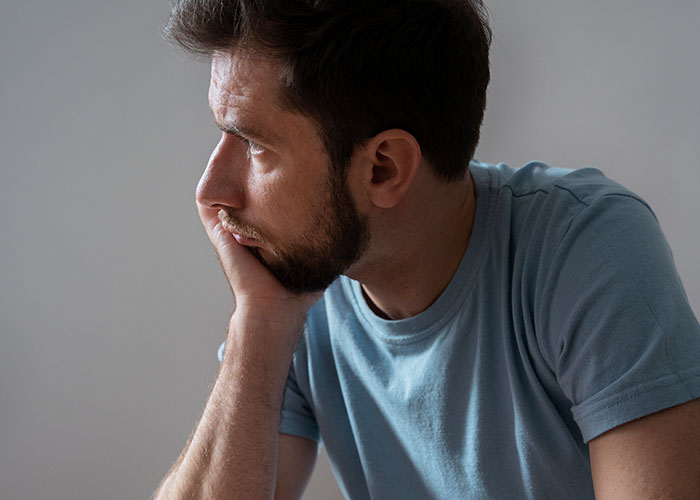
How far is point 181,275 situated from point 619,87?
1095 mm

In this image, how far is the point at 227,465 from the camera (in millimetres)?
1143

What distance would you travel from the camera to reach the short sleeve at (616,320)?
84cm

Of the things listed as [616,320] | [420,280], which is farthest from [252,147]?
[616,320]

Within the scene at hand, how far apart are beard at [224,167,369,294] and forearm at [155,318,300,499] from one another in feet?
0.33

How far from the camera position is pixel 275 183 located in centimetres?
108

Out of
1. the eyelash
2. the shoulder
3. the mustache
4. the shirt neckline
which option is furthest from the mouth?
the shoulder

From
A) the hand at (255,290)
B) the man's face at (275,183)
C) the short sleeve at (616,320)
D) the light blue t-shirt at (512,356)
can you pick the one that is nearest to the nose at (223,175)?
the man's face at (275,183)

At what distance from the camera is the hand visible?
121cm

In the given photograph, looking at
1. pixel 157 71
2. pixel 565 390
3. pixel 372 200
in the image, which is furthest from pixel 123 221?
pixel 565 390

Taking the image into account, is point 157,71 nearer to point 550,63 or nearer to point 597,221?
point 550,63

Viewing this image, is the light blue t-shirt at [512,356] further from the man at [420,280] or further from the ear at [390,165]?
the ear at [390,165]

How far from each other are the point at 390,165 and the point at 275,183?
171mm

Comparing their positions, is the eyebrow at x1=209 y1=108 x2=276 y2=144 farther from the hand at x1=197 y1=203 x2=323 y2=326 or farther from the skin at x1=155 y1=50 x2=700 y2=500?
the hand at x1=197 y1=203 x2=323 y2=326

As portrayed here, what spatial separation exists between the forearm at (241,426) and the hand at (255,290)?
0.07 feet
